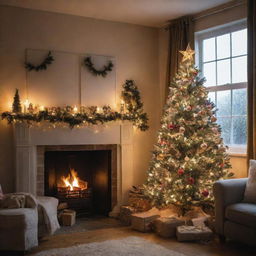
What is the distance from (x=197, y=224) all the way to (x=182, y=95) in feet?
5.55

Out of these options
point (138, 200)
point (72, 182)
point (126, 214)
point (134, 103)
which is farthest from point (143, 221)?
point (134, 103)

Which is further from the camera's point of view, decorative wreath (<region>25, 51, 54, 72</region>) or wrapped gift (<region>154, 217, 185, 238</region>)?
decorative wreath (<region>25, 51, 54, 72</region>)

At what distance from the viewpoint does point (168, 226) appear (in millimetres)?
4793

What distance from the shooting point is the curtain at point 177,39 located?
19.8ft

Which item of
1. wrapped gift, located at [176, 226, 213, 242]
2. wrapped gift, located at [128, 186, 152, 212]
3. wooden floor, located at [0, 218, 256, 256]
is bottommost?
wooden floor, located at [0, 218, 256, 256]

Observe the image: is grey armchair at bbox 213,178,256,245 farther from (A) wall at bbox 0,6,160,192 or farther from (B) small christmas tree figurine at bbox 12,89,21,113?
(B) small christmas tree figurine at bbox 12,89,21,113

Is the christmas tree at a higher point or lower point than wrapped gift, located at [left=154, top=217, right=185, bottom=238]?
higher

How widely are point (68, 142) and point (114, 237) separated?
63.4 inches

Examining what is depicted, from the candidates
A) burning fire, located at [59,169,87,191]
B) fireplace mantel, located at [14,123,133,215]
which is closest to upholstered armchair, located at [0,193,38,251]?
fireplace mantel, located at [14,123,133,215]

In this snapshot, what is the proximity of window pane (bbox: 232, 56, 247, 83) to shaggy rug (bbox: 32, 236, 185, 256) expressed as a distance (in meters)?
2.57

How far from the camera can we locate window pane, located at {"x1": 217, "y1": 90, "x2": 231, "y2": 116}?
5.67 m

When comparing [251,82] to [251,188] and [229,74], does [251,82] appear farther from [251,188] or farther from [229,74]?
[251,188]

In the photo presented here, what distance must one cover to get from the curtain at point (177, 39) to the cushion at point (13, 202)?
302cm

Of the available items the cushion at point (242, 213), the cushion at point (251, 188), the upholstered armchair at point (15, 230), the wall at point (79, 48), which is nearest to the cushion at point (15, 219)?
the upholstered armchair at point (15, 230)
